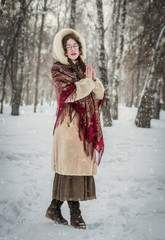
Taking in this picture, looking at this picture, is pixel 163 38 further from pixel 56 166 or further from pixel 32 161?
pixel 56 166

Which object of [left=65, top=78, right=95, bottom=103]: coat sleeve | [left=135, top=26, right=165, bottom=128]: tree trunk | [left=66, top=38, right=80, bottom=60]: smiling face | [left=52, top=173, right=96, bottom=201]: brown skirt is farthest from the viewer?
[left=135, top=26, right=165, bottom=128]: tree trunk

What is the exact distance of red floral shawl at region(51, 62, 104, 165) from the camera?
2076 millimetres

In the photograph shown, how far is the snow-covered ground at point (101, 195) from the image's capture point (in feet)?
7.02

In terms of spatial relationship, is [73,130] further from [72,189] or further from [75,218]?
[75,218]

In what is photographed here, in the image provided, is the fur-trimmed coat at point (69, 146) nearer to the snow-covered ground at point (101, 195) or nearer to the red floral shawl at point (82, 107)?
the red floral shawl at point (82, 107)

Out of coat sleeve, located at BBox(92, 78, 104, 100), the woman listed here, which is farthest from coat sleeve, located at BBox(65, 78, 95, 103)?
coat sleeve, located at BBox(92, 78, 104, 100)

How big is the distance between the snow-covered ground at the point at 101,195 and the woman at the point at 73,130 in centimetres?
27

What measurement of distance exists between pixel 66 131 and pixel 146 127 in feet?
20.3

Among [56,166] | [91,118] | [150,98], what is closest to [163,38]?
[150,98]

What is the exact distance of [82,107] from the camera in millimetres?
2158

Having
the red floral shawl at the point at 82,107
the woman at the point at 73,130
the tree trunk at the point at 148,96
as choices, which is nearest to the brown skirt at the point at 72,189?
the woman at the point at 73,130

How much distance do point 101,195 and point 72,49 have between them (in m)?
2.21

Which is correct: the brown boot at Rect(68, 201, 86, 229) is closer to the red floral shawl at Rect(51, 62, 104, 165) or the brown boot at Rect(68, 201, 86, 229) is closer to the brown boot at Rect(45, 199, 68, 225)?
the brown boot at Rect(45, 199, 68, 225)

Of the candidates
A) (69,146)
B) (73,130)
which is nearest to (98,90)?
(73,130)
